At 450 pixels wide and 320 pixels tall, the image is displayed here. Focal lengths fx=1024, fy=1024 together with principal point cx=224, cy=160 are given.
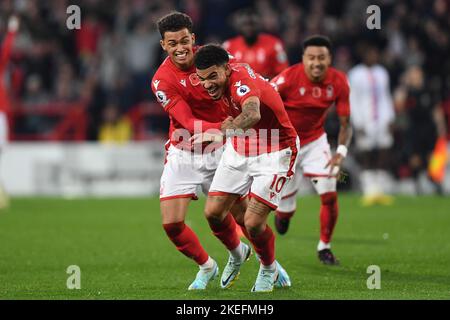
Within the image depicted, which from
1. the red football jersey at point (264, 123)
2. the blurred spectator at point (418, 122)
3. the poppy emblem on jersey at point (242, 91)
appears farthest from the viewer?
the blurred spectator at point (418, 122)

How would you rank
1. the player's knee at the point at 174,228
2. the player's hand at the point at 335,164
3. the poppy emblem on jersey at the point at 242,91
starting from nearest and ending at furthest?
the poppy emblem on jersey at the point at 242,91 → the player's knee at the point at 174,228 → the player's hand at the point at 335,164

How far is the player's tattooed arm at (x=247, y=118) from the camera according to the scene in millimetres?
7883

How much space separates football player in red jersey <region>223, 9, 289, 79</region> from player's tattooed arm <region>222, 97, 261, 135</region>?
5.84 metres

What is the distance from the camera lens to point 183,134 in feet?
29.9

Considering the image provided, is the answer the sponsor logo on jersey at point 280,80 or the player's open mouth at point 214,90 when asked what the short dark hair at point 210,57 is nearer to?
the player's open mouth at point 214,90

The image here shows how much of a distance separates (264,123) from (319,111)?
263 centimetres

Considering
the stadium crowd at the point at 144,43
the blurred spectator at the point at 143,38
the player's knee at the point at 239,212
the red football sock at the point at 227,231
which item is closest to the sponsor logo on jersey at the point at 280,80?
the player's knee at the point at 239,212

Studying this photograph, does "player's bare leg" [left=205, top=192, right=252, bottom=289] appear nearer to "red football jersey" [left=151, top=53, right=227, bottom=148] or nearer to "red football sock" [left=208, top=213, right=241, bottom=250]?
"red football sock" [left=208, top=213, right=241, bottom=250]

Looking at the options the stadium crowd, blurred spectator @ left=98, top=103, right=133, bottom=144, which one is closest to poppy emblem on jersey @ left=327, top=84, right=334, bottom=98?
the stadium crowd

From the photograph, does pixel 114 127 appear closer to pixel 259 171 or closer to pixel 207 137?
pixel 259 171

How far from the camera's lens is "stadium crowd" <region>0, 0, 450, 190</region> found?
2158 centimetres

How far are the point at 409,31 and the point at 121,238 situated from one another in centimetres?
1096
